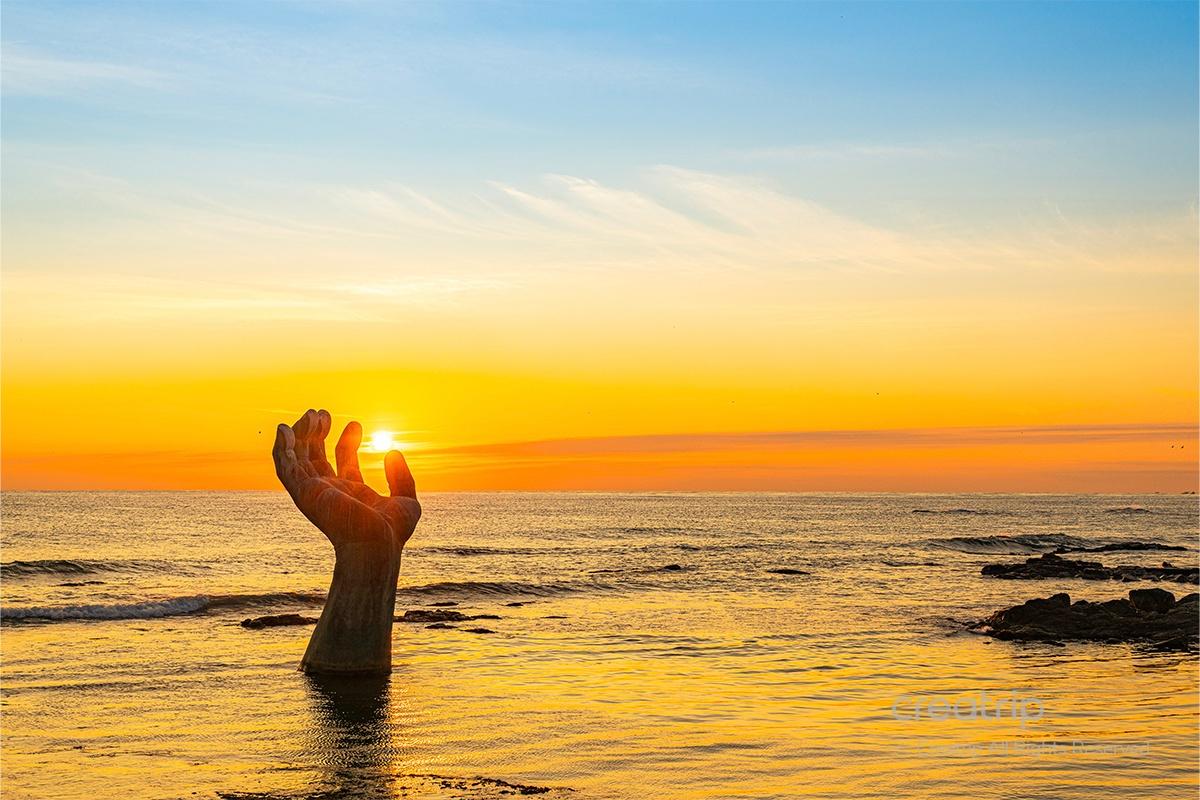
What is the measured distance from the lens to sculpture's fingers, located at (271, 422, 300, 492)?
17.5m

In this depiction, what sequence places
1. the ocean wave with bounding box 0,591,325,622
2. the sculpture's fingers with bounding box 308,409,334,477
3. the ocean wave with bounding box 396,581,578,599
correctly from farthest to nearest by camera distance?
the ocean wave with bounding box 396,581,578,599, the ocean wave with bounding box 0,591,325,622, the sculpture's fingers with bounding box 308,409,334,477

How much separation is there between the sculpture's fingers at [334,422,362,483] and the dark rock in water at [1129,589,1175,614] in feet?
64.2

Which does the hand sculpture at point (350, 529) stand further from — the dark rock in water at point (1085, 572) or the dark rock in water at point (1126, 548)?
the dark rock in water at point (1126, 548)

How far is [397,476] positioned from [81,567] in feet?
106

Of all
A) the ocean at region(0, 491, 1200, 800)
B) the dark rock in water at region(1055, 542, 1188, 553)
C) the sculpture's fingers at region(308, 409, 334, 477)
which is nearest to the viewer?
the ocean at region(0, 491, 1200, 800)

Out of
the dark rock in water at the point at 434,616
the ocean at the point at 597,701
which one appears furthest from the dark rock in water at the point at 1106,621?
the dark rock in water at the point at 434,616

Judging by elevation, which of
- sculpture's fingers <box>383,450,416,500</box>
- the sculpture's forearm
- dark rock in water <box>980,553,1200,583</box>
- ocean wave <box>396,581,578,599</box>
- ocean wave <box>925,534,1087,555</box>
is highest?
sculpture's fingers <box>383,450,416,500</box>

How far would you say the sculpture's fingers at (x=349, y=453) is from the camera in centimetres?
1859

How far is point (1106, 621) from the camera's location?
2625cm

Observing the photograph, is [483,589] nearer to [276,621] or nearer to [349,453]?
[276,621]

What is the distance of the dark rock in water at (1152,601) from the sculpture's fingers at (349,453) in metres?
19.6

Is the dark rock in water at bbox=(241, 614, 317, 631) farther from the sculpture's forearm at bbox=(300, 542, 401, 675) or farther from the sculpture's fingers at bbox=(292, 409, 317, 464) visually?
the sculpture's fingers at bbox=(292, 409, 317, 464)

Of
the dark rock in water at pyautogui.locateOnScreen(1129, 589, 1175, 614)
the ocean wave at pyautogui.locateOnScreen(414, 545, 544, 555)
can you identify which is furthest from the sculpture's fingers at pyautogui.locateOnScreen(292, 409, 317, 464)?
the ocean wave at pyautogui.locateOnScreen(414, 545, 544, 555)

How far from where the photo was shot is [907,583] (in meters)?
40.6
